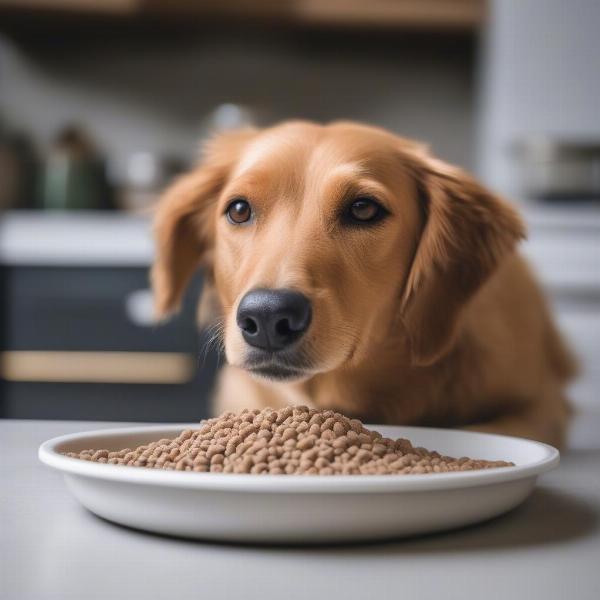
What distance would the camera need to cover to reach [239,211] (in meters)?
1.09

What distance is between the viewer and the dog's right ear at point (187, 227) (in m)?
1.28

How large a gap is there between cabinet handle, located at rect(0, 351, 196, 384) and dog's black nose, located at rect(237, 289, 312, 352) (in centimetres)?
204

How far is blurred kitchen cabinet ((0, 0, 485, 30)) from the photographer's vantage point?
314cm

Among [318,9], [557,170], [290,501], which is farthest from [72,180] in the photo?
[290,501]

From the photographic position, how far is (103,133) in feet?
11.8

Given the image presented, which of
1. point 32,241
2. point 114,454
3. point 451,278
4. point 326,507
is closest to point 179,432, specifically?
point 114,454

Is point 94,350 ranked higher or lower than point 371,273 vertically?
lower

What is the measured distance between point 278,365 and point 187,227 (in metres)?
0.50

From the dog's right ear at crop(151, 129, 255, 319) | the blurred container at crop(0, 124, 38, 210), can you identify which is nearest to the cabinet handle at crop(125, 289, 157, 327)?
the blurred container at crop(0, 124, 38, 210)

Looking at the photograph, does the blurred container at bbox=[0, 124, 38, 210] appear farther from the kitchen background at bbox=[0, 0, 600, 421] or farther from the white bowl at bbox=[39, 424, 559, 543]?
the white bowl at bbox=[39, 424, 559, 543]

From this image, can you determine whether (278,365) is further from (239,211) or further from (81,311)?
(81,311)

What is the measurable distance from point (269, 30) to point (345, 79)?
0.38 meters

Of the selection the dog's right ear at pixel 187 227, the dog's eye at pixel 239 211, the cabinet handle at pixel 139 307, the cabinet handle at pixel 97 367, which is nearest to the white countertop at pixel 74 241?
the cabinet handle at pixel 139 307

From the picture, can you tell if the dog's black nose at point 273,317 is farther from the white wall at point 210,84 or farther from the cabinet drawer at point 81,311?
the white wall at point 210,84
